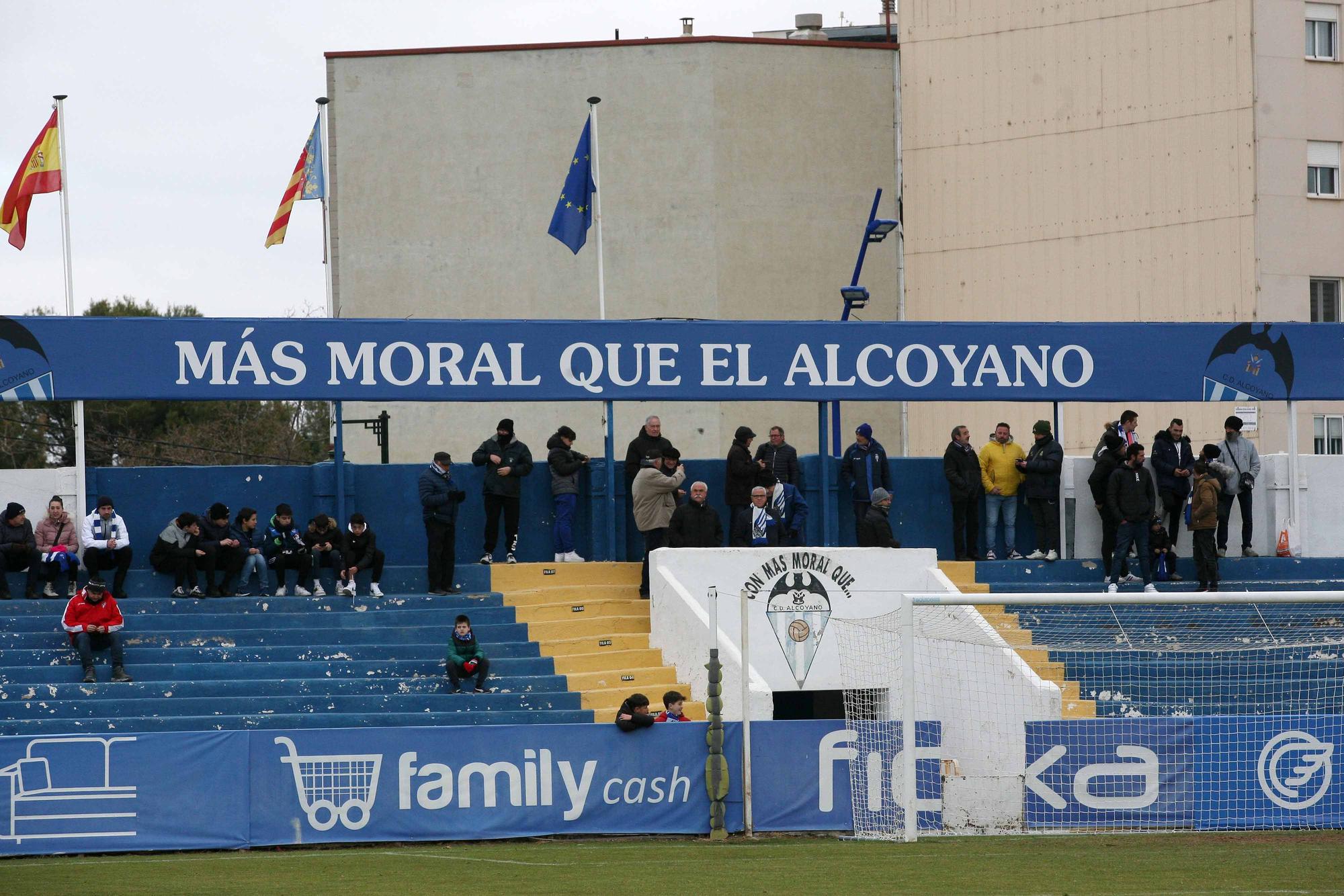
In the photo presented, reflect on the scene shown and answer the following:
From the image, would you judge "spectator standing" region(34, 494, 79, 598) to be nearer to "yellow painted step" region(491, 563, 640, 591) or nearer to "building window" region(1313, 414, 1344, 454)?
"yellow painted step" region(491, 563, 640, 591)

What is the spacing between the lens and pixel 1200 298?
1432 inches

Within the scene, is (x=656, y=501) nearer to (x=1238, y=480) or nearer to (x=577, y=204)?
(x=577, y=204)

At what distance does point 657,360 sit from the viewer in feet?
74.4

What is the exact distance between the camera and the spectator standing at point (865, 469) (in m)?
22.7

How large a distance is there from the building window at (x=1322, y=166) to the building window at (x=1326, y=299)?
1905 mm

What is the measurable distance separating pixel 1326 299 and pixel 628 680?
23045 mm

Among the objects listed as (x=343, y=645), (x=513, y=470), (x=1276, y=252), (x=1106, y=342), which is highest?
(x=1276, y=252)

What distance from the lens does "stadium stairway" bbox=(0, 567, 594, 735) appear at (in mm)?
18625

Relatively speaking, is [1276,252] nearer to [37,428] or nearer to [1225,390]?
[1225,390]

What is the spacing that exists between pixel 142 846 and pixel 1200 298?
27.4 metres

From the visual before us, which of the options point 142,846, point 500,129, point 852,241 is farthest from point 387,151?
point 142,846

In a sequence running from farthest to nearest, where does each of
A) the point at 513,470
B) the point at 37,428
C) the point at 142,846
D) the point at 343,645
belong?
1. the point at 37,428
2. the point at 513,470
3. the point at 343,645
4. the point at 142,846

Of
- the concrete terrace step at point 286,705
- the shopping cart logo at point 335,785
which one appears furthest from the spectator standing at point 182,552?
the shopping cart logo at point 335,785

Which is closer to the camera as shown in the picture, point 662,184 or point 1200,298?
point 1200,298
